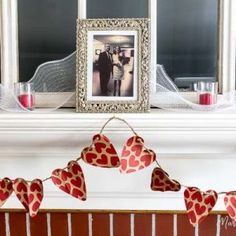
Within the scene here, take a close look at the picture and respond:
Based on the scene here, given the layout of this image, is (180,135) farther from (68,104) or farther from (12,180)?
(12,180)

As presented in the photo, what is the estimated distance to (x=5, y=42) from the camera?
49.4 inches

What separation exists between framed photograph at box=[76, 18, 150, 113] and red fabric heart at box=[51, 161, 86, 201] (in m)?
0.17

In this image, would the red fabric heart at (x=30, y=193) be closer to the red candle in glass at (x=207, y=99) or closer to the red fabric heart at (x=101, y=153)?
the red fabric heart at (x=101, y=153)

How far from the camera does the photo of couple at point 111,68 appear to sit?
1.19 m

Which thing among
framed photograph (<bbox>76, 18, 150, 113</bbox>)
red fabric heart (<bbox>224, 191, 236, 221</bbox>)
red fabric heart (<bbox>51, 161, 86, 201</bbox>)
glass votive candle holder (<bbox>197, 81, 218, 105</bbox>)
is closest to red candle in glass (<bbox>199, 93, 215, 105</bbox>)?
glass votive candle holder (<bbox>197, 81, 218, 105</bbox>)

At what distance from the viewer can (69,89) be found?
49.8 inches

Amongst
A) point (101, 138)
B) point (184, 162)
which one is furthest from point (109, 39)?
point (184, 162)

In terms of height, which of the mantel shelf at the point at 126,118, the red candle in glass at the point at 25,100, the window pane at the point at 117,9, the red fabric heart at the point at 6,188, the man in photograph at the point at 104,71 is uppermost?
the window pane at the point at 117,9

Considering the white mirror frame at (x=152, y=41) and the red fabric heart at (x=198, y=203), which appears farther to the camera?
the white mirror frame at (x=152, y=41)

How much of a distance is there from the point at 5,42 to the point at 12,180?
397 mm

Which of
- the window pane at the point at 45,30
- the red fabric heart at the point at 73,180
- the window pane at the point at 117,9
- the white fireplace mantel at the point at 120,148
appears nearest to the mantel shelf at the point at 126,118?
the white fireplace mantel at the point at 120,148

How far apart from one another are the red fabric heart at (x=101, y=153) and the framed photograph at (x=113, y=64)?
0.12m

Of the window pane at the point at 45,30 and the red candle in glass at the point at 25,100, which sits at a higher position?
the window pane at the point at 45,30

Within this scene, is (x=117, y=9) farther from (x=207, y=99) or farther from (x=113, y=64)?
(x=207, y=99)
